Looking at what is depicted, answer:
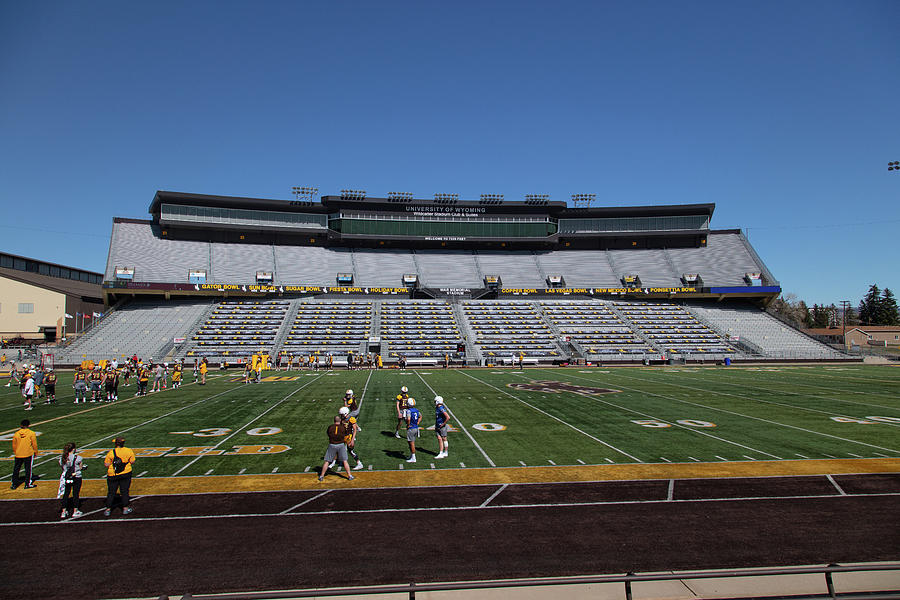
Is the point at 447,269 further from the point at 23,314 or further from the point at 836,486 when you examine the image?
the point at 836,486

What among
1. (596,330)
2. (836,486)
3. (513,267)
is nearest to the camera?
(836,486)

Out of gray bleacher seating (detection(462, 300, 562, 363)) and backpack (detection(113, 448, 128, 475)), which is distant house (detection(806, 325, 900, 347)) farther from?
backpack (detection(113, 448, 128, 475))

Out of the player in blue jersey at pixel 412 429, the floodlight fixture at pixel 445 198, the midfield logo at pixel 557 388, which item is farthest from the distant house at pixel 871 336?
the player in blue jersey at pixel 412 429

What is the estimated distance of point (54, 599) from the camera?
6309mm

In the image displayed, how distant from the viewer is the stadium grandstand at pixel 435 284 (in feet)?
165

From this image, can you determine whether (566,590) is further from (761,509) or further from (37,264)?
(37,264)

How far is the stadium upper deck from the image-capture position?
2441 inches

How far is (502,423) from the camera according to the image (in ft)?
57.6

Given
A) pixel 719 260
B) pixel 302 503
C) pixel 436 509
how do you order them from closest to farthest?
pixel 436 509
pixel 302 503
pixel 719 260

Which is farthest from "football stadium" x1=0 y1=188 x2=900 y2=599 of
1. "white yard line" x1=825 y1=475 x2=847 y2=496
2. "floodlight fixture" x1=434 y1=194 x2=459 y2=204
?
"floodlight fixture" x1=434 y1=194 x2=459 y2=204

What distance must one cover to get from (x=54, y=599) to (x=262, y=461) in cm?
638

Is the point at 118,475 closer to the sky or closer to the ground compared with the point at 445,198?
closer to the ground

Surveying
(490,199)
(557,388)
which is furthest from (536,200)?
(557,388)

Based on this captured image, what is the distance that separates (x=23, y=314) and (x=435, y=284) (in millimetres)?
44967
